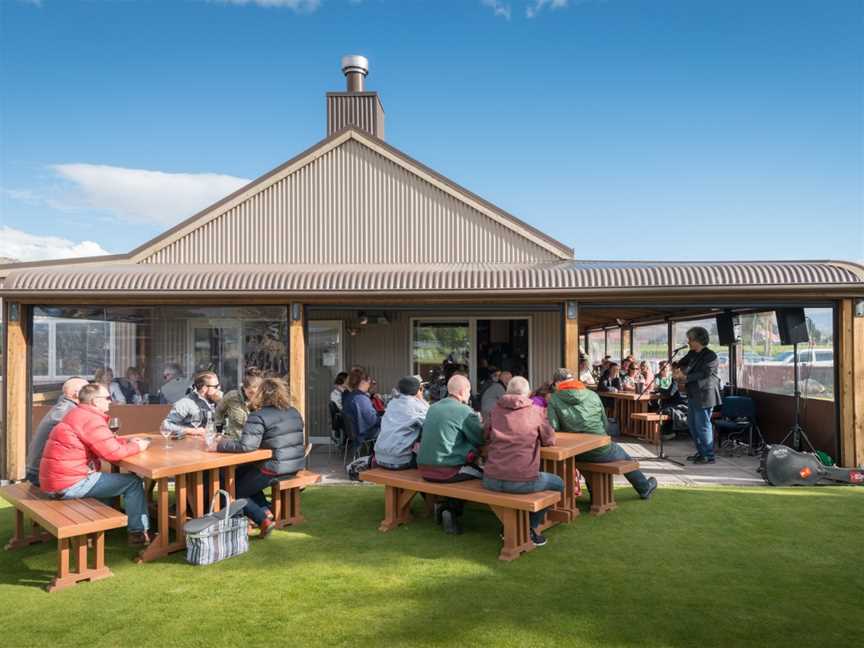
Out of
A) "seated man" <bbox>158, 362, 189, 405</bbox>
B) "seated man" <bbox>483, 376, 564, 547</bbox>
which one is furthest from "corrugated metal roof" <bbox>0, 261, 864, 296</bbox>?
"seated man" <bbox>483, 376, 564, 547</bbox>

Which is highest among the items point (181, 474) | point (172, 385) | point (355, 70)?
point (355, 70)

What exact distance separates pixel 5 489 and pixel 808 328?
9620mm

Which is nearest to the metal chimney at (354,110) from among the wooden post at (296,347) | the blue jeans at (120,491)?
the wooden post at (296,347)

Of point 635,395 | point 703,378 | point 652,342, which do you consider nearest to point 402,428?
point 703,378

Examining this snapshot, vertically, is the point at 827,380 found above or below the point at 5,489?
above

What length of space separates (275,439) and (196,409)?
135cm

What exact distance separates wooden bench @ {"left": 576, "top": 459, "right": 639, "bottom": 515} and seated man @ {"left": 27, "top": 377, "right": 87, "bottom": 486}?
4.64 meters

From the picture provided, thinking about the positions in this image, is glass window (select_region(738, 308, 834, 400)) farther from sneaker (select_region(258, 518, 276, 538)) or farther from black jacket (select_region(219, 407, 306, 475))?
sneaker (select_region(258, 518, 276, 538))

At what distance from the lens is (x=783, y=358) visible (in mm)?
9484

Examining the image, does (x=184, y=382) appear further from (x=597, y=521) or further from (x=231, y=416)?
(x=597, y=521)

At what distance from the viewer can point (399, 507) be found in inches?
219

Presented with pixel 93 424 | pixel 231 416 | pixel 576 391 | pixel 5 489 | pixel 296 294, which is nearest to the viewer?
pixel 93 424

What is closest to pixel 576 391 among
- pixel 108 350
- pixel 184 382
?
pixel 184 382

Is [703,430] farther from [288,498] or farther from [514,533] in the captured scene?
[288,498]
